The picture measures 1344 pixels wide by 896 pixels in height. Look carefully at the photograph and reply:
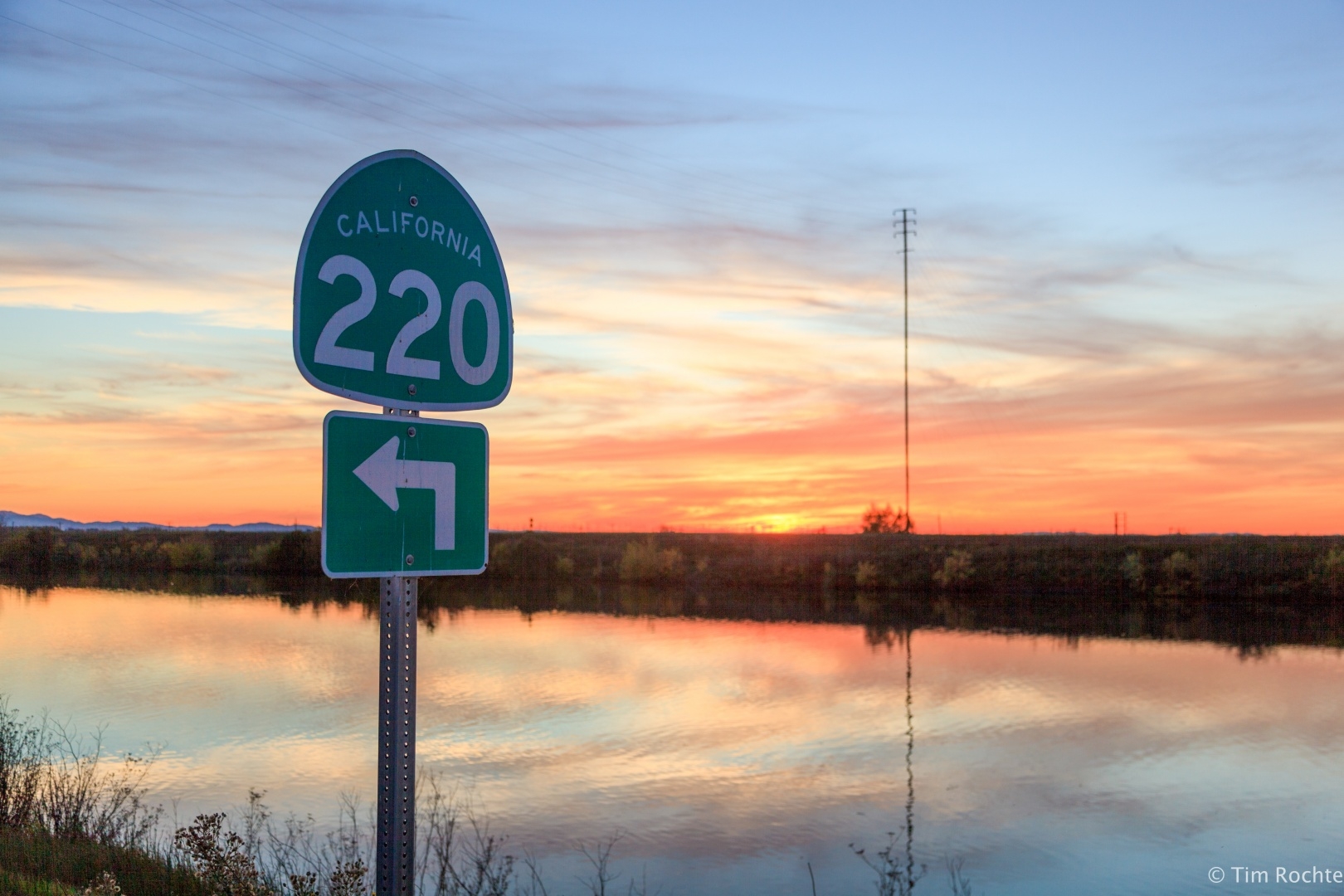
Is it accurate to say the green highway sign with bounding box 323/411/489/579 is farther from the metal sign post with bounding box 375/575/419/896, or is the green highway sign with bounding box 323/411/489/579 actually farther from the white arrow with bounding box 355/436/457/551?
the metal sign post with bounding box 375/575/419/896

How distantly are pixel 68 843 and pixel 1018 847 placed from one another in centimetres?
898

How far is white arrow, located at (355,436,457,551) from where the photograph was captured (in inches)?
119

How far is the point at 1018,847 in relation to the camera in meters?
11.6

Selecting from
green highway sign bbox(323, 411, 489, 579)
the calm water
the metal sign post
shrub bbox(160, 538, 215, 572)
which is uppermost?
green highway sign bbox(323, 411, 489, 579)

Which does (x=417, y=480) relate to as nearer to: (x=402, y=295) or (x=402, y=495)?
(x=402, y=495)

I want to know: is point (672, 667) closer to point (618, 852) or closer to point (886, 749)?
point (886, 749)

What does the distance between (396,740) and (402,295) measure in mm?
1268

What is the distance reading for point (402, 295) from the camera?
3.17 meters

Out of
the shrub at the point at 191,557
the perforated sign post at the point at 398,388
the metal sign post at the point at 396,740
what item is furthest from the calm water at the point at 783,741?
the shrub at the point at 191,557

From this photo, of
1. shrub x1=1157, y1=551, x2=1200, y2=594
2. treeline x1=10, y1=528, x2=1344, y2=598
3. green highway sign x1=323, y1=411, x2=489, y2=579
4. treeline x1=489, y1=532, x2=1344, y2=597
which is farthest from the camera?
treeline x1=10, y1=528, x2=1344, y2=598

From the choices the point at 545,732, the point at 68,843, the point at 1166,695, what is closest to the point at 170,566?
the point at 545,732

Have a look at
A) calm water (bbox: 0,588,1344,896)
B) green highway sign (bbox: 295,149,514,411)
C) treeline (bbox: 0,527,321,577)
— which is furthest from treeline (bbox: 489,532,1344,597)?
green highway sign (bbox: 295,149,514,411)

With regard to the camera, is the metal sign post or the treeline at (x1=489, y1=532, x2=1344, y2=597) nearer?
the metal sign post

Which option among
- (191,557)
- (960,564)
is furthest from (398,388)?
(191,557)
